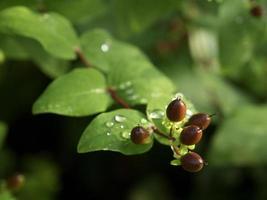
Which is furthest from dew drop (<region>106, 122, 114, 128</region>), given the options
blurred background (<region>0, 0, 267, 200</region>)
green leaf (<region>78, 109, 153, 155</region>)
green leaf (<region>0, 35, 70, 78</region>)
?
blurred background (<region>0, 0, 267, 200</region>)

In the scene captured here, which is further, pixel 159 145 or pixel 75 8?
pixel 159 145

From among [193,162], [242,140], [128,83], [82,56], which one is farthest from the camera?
[242,140]

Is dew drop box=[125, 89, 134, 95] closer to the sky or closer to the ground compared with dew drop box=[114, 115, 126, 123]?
closer to the ground

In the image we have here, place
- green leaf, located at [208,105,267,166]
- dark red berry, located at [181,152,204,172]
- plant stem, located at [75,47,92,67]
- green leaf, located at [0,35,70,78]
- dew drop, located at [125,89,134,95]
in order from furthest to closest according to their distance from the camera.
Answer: green leaf, located at [208,105,267,166] < green leaf, located at [0,35,70,78] < plant stem, located at [75,47,92,67] < dew drop, located at [125,89,134,95] < dark red berry, located at [181,152,204,172]

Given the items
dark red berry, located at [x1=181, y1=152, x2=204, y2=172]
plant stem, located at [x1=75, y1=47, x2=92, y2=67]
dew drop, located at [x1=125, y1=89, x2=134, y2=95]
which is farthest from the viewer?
plant stem, located at [x1=75, y1=47, x2=92, y2=67]

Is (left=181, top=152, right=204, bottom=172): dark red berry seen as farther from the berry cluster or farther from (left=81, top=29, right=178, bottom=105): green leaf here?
(left=81, top=29, right=178, bottom=105): green leaf

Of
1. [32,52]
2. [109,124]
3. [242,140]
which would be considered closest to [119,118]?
[109,124]

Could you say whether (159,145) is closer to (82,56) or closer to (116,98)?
(82,56)
